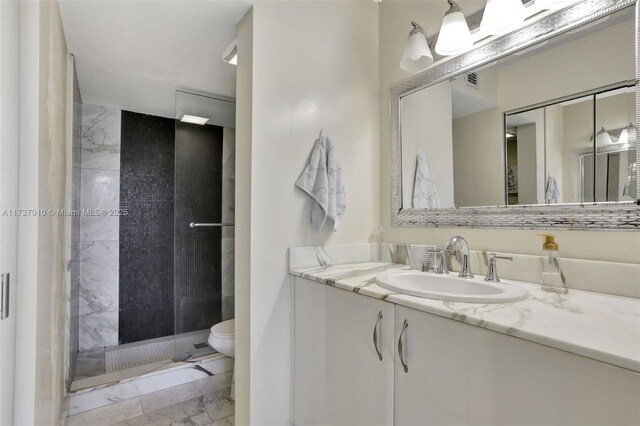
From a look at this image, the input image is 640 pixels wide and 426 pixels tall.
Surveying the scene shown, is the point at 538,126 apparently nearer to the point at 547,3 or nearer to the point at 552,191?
the point at 552,191

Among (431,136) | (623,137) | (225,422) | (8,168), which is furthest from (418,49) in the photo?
(225,422)

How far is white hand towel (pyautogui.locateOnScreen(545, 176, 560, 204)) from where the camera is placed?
4.20ft

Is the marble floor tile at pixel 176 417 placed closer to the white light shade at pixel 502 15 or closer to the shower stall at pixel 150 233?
the shower stall at pixel 150 233

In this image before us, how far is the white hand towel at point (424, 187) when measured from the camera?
69.1 inches

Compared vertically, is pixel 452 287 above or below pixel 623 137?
below

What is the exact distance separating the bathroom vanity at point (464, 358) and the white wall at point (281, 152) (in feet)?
0.56

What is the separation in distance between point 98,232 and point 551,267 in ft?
10.4

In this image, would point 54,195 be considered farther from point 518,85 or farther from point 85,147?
point 518,85

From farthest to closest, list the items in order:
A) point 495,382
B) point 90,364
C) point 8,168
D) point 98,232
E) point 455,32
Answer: point 98,232 → point 90,364 → point 455,32 → point 8,168 → point 495,382

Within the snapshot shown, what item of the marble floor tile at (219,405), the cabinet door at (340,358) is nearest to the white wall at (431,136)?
the cabinet door at (340,358)

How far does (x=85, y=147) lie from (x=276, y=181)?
2164mm

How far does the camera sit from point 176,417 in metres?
1.89

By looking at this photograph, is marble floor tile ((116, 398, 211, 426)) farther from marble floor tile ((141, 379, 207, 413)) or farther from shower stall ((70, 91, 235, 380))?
shower stall ((70, 91, 235, 380))

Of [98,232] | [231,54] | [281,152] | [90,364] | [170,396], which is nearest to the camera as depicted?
[281,152]
